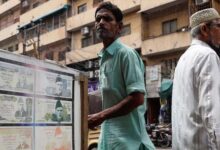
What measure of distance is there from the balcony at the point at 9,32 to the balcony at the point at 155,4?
54.1 feet

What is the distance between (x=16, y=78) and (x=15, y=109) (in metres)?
0.16

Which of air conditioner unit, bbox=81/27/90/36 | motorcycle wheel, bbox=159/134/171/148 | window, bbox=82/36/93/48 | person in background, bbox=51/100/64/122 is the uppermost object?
air conditioner unit, bbox=81/27/90/36

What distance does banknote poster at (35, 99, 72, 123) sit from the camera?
8.09 feet

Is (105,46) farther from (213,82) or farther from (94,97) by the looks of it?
(94,97)

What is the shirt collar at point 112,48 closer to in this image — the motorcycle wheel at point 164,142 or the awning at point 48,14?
the motorcycle wheel at point 164,142

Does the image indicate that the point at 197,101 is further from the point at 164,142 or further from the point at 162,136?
the point at 162,136

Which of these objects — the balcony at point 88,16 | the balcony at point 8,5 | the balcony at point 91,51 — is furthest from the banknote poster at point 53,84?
the balcony at point 8,5

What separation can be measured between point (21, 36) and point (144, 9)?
15887mm

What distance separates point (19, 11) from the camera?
1496 inches

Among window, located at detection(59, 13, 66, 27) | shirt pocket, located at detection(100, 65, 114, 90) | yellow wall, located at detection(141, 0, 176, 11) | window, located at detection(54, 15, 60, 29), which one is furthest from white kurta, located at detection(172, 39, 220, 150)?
window, located at detection(54, 15, 60, 29)

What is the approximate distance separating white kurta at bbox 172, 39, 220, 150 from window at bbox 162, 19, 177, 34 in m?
20.7

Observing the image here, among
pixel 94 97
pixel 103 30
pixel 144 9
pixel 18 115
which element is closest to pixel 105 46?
pixel 103 30

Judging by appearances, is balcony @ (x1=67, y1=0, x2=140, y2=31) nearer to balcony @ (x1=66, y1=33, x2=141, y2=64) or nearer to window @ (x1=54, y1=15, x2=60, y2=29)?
balcony @ (x1=66, y1=33, x2=141, y2=64)

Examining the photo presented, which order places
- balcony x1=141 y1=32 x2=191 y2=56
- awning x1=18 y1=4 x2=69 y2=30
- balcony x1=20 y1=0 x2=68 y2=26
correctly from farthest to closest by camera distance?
1. balcony x1=20 y1=0 x2=68 y2=26
2. awning x1=18 y1=4 x2=69 y2=30
3. balcony x1=141 y1=32 x2=191 y2=56
